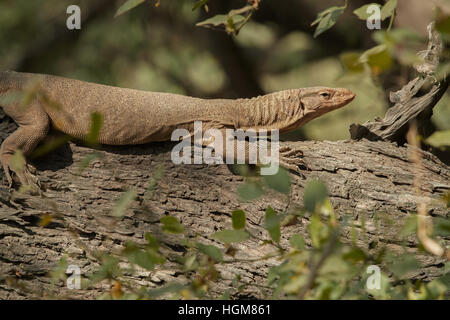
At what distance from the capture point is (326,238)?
5.01 ft

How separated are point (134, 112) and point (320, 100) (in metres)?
1.49

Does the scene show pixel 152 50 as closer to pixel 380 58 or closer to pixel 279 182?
pixel 279 182

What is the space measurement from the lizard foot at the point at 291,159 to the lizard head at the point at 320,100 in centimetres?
85

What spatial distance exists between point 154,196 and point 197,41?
16.6 ft

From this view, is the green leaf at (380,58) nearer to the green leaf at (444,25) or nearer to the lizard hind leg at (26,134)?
Result: the green leaf at (444,25)

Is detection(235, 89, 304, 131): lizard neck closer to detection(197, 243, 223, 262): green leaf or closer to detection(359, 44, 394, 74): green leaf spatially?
detection(197, 243, 223, 262): green leaf

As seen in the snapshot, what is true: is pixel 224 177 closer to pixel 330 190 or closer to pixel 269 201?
pixel 269 201

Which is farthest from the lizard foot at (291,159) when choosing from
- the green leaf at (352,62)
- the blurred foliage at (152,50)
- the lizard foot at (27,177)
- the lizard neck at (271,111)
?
the blurred foliage at (152,50)

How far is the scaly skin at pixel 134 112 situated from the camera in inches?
137

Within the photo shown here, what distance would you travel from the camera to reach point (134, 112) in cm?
384

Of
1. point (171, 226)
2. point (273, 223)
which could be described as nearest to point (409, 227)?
point (273, 223)

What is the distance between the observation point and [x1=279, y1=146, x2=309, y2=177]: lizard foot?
346 cm

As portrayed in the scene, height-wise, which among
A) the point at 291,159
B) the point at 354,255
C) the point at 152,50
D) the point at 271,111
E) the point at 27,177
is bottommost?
the point at 354,255
